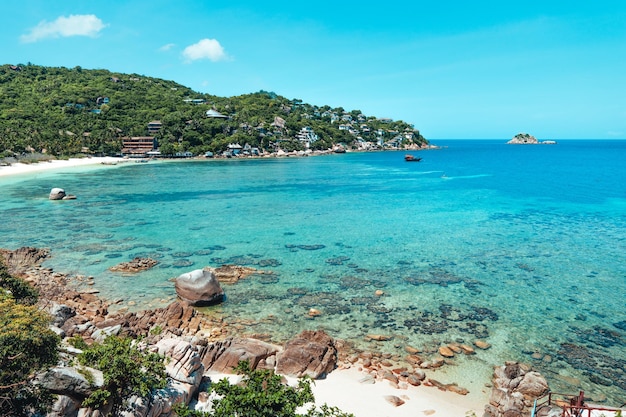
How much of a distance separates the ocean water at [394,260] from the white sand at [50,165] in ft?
82.9

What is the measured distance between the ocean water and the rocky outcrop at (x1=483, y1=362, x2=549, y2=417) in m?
0.64

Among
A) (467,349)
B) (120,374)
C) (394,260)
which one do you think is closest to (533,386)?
(467,349)

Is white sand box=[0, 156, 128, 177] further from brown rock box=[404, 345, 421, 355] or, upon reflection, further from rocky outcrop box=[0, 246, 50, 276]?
brown rock box=[404, 345, 421, 355]

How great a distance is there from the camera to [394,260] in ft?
79.7

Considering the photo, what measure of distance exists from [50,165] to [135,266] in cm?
7717

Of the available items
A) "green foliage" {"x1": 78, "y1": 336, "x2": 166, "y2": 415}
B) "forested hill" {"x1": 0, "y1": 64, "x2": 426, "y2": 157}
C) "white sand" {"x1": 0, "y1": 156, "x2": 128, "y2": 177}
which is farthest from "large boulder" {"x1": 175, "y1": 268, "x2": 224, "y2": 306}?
"forested hill" {"x1": 0, "y1": 64, "x2": 426, "y2": 157}

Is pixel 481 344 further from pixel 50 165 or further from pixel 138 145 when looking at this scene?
pixel 138 145

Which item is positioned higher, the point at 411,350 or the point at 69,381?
the point at 69,381

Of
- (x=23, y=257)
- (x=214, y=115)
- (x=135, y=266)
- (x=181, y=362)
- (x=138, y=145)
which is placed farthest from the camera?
(x=214, y=115)

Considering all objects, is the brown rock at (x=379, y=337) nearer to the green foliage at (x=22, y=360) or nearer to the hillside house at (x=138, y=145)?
the green foliage at (x=22, y=360)

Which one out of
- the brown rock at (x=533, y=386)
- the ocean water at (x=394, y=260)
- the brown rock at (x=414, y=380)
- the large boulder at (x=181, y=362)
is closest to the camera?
the large boulder at (x=181, y=362)

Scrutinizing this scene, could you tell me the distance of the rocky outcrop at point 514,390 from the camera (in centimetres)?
1039

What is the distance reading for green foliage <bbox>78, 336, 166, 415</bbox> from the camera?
8367 millimetres

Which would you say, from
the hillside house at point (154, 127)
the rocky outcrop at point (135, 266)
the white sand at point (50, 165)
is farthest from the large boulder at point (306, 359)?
the hillside house at point (154, 127)
